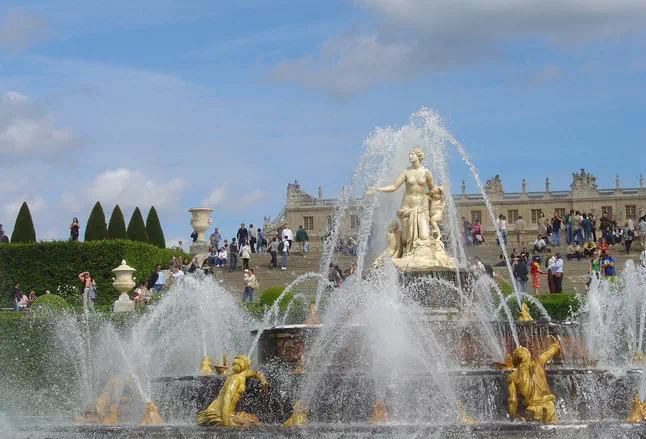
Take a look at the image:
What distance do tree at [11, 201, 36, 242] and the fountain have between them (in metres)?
13.0

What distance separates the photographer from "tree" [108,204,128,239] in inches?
1326

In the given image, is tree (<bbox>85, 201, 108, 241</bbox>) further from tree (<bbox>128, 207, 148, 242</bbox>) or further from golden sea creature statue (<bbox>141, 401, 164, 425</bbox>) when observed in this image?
golden sea creature statue (<bbox>141, 401, 164, 425</bbox>)

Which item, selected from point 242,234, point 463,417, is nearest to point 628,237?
point 242,234

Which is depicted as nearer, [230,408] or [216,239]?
[230,408]

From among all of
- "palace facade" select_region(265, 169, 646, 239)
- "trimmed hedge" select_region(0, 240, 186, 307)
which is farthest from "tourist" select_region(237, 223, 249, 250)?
"palace facade" select_region(265, 169, 646, 239)

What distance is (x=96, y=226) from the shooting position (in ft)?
109

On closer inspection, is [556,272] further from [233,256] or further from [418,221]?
[233,256]

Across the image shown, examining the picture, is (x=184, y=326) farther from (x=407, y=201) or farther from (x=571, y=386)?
(x=571, y=386)

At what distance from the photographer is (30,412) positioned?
16188mm

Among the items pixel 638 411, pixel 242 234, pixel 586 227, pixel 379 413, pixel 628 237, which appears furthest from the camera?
pixel 628 237

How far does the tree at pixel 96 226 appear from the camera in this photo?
32.9 m

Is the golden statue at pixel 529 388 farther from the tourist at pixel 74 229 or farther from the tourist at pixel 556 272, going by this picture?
the tourist at pixel 74 229

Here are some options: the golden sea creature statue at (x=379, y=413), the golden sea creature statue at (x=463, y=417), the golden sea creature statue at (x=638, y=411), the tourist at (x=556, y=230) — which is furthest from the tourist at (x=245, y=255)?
the golden sea creature statue at (x=638, y=411)

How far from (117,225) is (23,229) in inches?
115
